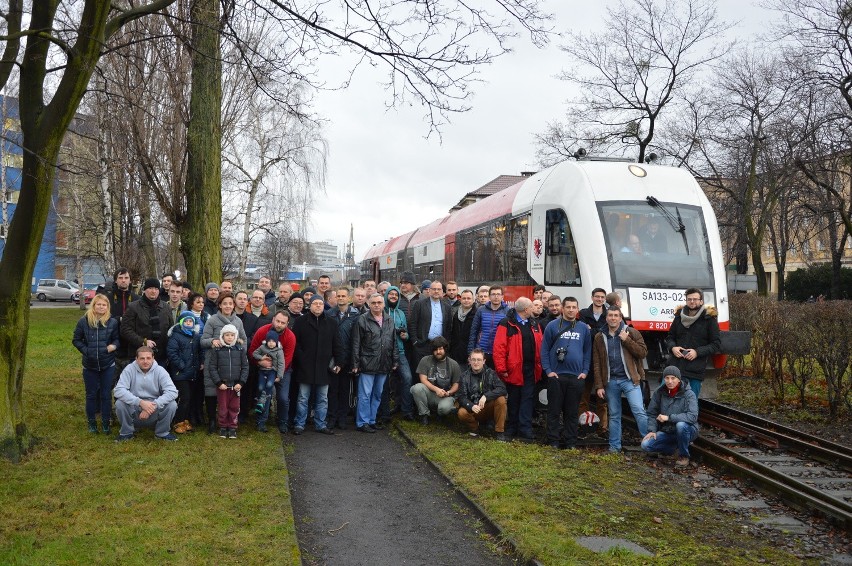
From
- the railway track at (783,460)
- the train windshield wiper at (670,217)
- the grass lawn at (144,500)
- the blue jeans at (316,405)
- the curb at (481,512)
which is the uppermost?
the train windshield wiper at (670,217)

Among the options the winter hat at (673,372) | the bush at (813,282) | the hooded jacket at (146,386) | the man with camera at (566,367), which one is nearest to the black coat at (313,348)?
the hooded jacket at (146,386)

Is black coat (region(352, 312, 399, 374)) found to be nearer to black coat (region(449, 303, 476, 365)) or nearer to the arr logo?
black coat (region(449, 303, 476, 365))

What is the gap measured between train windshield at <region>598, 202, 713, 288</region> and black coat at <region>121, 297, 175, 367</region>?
630 centimetres

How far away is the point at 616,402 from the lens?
9.48m

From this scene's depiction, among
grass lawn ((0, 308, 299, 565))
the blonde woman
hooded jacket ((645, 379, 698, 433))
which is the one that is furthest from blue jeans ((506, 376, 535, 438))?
the blonde woman

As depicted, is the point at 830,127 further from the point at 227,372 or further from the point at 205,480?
the point at 205,480

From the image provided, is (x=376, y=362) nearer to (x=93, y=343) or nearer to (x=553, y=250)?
(x=93, y=343)

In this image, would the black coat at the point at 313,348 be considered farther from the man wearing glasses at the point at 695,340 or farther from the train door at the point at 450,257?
the train door at the point at 450,257

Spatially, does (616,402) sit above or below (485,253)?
below

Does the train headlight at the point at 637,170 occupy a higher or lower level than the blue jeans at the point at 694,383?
higher

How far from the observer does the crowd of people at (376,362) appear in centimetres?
933

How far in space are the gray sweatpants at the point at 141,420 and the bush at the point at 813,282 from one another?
1460 inches

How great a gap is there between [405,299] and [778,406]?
21.9 ft

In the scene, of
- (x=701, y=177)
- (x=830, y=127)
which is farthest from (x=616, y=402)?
(x=701, y=177)
